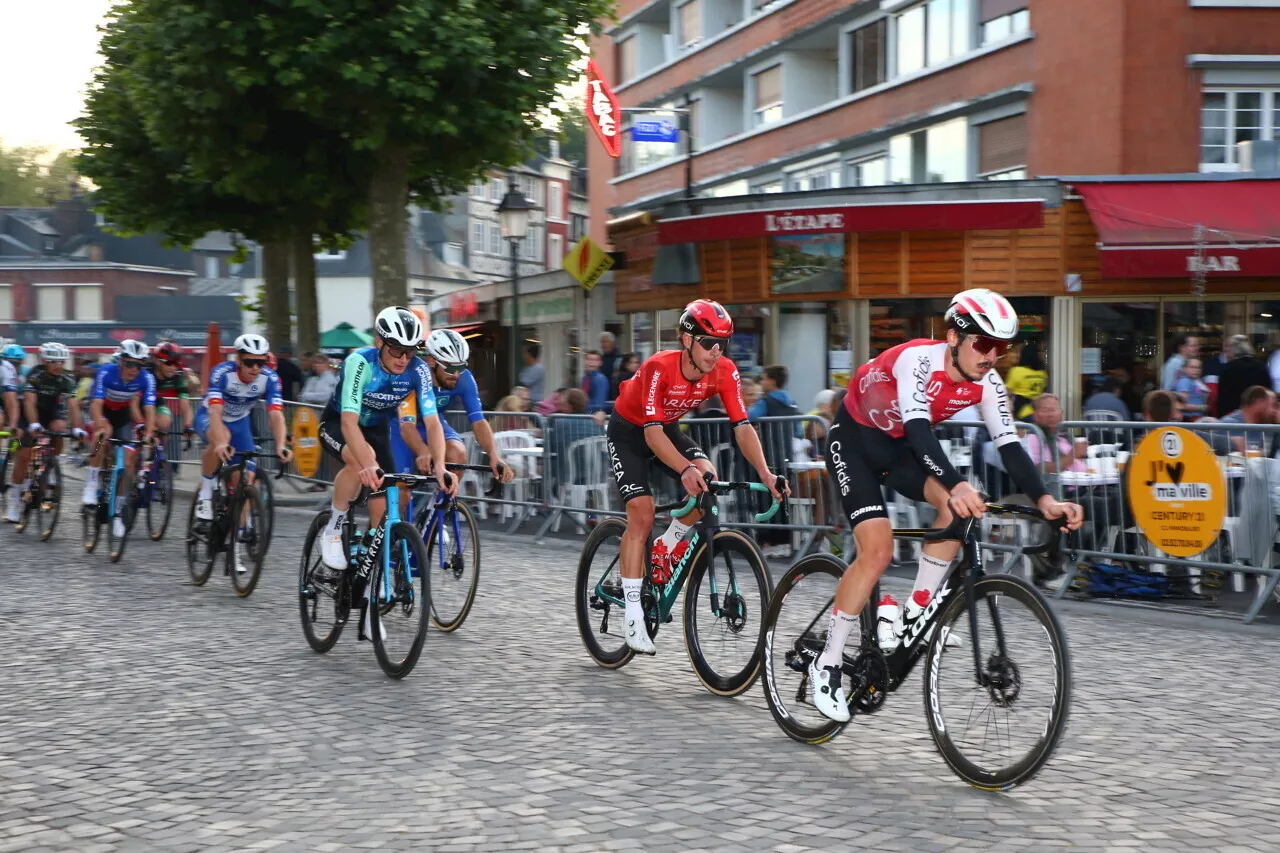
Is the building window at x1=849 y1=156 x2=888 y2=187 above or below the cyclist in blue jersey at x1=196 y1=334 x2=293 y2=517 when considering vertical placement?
above

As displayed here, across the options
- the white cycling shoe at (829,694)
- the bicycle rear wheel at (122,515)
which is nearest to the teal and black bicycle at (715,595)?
the white cycling shoe at (829,694)

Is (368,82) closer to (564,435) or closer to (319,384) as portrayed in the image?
(319,384)

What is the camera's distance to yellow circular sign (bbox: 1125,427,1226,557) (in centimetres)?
990

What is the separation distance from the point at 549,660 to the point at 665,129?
52.8 ft

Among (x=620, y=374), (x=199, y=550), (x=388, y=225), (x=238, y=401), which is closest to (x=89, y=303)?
(x=388, y=225)

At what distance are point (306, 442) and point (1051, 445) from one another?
1052 cm

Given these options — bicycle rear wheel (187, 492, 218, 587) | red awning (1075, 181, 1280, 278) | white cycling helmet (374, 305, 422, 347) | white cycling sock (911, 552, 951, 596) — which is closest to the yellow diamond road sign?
red awning (1075, 181, 1280, 278)

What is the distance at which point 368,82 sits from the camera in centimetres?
1839

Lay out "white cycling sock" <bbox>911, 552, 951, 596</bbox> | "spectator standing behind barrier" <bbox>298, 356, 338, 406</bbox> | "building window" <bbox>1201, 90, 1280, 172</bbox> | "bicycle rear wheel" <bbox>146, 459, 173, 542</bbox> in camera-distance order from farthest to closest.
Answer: "building window" <bbox>1201, 90, 1280, 172</bbox> → "spectator standing behind barrier" <bbox>298, 356, 338, 406</bbox> → "bicycle rear wheel" <bbox>146, 459, 173, 542</bbox> → "white cycling sock" <bbox>911, 552, 951, 596</bbox>

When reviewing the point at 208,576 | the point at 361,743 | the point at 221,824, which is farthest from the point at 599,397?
the point at 221,824

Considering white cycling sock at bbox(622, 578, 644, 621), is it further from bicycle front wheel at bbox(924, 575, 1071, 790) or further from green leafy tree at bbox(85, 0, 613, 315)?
green leafy tree at bbox(85, 0, 613, 315)

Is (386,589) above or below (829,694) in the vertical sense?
above

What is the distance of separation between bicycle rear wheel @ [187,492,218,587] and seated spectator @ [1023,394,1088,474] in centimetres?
603

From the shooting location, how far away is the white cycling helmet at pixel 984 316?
5.30m
